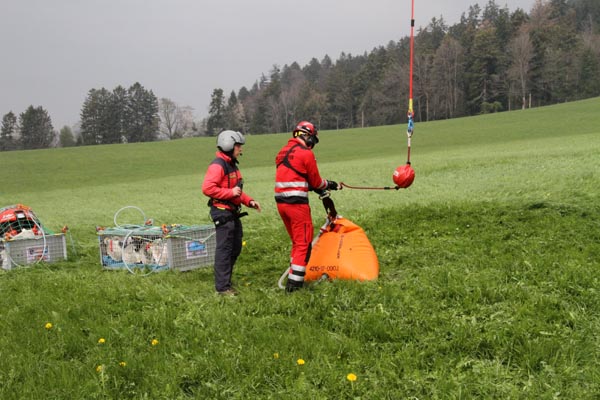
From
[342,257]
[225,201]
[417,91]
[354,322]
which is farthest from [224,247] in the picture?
[417,91]

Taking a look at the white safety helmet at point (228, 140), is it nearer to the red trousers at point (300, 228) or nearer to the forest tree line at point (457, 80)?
→ the red trousers at point (300, 228)

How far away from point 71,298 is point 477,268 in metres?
5.52

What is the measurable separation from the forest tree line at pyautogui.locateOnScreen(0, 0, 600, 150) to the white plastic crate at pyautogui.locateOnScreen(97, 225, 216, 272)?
280 feet

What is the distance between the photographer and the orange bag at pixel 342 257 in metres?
6.77

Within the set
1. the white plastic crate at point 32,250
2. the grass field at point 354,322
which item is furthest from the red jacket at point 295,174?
the white plastic crate at point 32,250

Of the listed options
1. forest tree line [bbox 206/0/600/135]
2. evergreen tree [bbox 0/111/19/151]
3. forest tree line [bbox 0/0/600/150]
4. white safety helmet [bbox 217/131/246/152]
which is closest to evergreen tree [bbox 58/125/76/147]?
forest tree line [bbox 0/0/600/150]

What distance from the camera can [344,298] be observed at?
5.85 metres

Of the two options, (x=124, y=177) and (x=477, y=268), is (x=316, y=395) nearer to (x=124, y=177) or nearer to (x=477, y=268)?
(x=477, y=268)

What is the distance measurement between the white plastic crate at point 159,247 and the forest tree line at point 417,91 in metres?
85.2

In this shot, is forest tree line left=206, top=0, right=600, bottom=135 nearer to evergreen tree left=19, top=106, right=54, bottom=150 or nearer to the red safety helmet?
evergreen tree left=19, top=106, right=54, bottom=150

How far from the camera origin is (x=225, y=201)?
697 cm

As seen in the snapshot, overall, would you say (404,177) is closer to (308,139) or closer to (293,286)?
(308,139)

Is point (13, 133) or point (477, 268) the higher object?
point (13, 133)

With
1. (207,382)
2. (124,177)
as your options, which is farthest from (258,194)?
(124,177)
